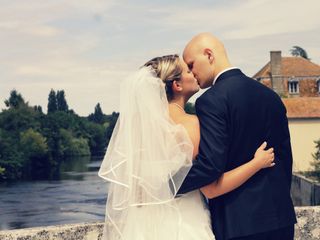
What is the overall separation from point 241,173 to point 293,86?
191 feet

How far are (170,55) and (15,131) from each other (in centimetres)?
9885

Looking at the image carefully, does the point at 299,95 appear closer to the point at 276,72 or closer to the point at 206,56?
the point at 276,72

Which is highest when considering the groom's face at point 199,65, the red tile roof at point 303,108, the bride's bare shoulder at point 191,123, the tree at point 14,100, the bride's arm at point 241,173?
the tree at point 14,100

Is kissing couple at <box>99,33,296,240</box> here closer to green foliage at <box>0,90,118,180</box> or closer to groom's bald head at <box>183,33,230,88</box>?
groom's bald head at <box>183,33,230,88</box>

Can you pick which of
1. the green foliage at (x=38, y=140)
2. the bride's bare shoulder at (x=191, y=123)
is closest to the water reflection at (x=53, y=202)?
the green foliage at (x=38, y=140)

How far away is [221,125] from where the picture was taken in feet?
9.71

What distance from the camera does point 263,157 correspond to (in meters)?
3.05

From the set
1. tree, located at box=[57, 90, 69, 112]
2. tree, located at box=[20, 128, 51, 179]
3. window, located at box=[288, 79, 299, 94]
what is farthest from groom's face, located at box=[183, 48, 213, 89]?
tree, located at box=[57, 90, 69, 112]

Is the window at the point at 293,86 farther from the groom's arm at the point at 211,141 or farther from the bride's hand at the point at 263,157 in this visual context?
the groom's arm at the point at 211,141

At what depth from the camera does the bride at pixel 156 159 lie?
322 centimetres

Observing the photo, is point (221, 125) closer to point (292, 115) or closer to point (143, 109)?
point (143, 109)

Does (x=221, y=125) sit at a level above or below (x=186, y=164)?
above

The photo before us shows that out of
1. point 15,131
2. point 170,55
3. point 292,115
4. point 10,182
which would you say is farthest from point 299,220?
point 15,131

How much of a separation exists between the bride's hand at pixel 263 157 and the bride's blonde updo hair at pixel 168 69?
0.63 metres
